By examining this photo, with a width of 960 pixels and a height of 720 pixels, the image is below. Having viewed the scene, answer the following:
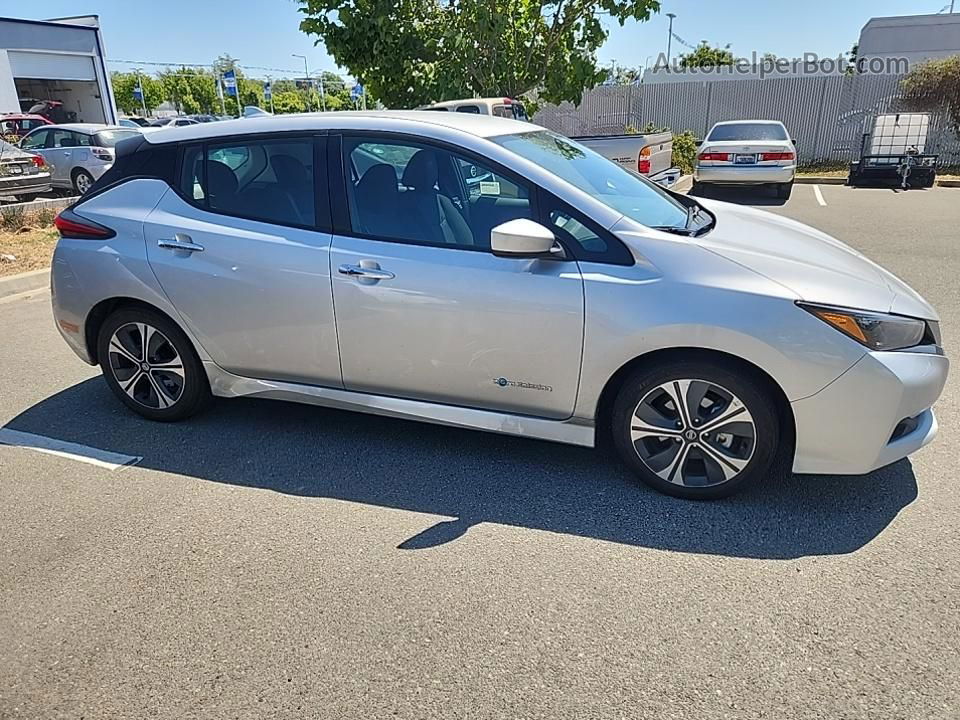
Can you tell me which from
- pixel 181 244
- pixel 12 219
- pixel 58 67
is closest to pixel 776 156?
pixel 181 244

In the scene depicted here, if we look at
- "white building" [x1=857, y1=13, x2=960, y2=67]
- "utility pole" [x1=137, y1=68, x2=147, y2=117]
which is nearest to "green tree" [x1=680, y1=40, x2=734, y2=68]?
"white building" [x1=857, y1=13, x2=960, y2=67]

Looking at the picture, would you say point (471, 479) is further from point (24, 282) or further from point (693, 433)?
point (24, 282)

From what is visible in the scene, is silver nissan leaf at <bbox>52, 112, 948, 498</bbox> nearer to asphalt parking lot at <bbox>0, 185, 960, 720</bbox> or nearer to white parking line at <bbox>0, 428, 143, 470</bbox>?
asphalt parking lot at <bbox>0, 185, 960, 720</bbox>

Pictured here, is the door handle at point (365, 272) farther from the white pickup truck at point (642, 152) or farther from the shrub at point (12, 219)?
the shrub at point (12, 219)

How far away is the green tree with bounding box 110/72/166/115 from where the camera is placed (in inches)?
2265

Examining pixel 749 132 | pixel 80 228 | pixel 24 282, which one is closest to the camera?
pixel 80 228

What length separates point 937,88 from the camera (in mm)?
18281

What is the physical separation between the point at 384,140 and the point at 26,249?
7.57 metres

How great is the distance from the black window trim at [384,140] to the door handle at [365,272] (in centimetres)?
16

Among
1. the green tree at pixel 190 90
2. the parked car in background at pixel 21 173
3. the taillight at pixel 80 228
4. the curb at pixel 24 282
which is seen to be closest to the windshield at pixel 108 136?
the parked car in background at pixel 21 173

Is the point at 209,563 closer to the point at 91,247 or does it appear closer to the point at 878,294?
the point at 91,247

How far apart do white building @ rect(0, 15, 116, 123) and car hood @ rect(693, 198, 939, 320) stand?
1410 inches

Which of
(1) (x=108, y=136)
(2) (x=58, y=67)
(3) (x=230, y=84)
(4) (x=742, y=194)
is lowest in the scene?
(4) (x=742, y=194)

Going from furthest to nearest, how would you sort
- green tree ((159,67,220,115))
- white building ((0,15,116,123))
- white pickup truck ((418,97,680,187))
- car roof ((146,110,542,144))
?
1. green tree ((159,67,220,115))
2. white building ((0,15,116,123))
3. white pickup truck ((418,97,680,187))
4. car roof ((146,110,542,144))
